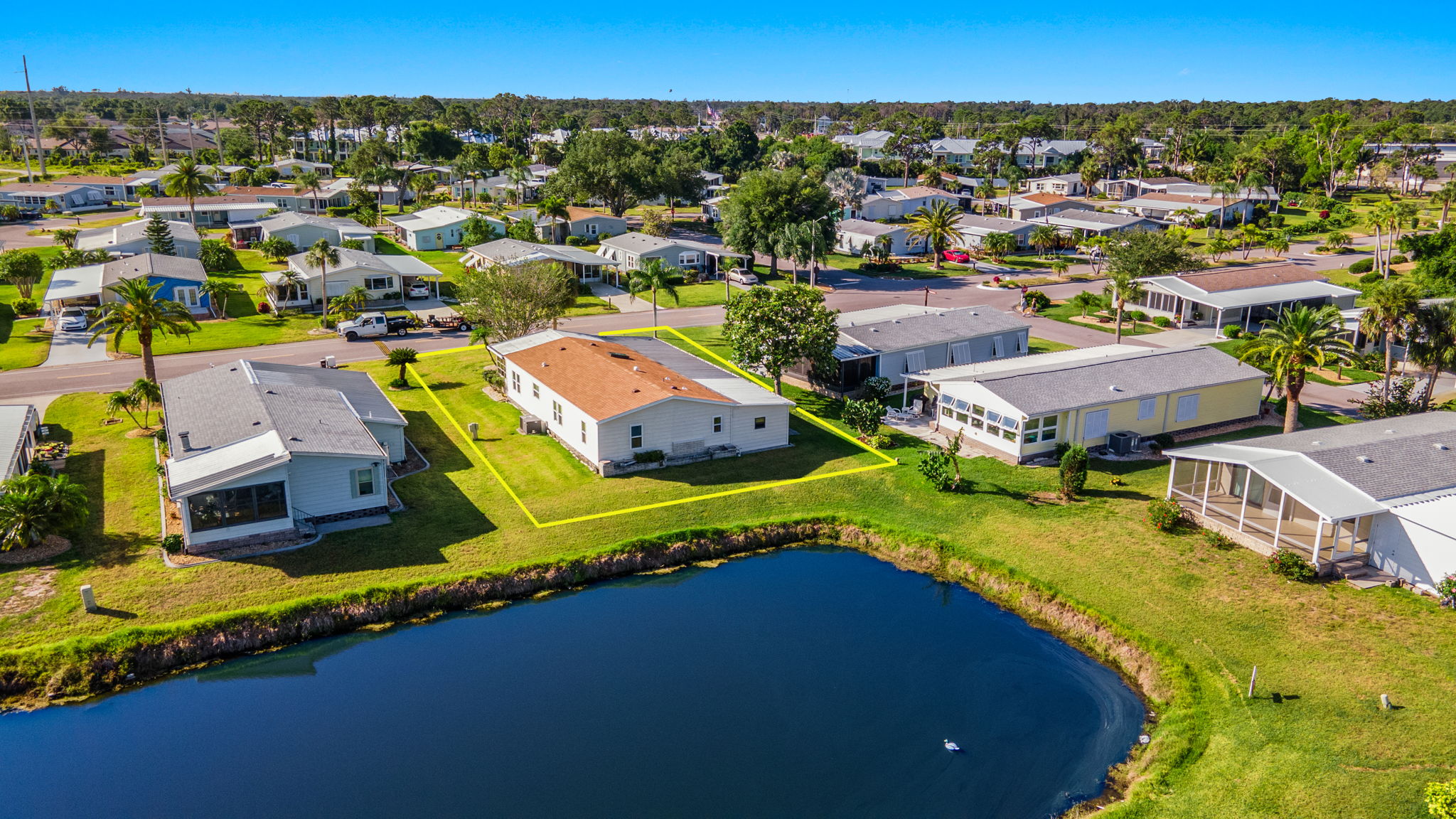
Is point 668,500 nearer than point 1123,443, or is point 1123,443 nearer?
point 668,500

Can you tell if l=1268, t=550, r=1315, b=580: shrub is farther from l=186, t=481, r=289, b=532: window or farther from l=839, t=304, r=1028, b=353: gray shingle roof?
l=186, t=481, r=289, b=532: window

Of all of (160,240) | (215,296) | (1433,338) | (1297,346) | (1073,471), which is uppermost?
(160,240)

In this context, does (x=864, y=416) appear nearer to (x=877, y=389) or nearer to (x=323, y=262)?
(x=877, y=389)

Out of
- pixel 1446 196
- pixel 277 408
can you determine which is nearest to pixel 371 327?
pixel 277 408

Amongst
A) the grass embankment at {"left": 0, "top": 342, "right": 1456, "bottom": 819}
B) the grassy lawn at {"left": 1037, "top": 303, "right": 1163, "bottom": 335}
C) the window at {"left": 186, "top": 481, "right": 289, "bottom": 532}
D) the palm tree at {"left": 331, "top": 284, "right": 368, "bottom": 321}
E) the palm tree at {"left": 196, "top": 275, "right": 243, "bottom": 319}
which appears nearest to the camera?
the grass embankment at {"left": 0, "top": 342, "right": 1456, "bottom": 819}

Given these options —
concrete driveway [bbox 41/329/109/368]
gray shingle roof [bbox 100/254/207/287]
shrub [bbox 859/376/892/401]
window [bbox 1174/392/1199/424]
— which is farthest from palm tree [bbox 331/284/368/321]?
window [bbox 1174/392/1199/424]

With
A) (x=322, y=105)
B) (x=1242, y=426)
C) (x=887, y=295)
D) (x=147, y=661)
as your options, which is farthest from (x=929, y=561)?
(x=322, y=105)

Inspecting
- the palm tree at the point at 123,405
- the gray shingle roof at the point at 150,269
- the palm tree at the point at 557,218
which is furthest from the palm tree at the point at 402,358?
the palm tree at the point at 557,218
